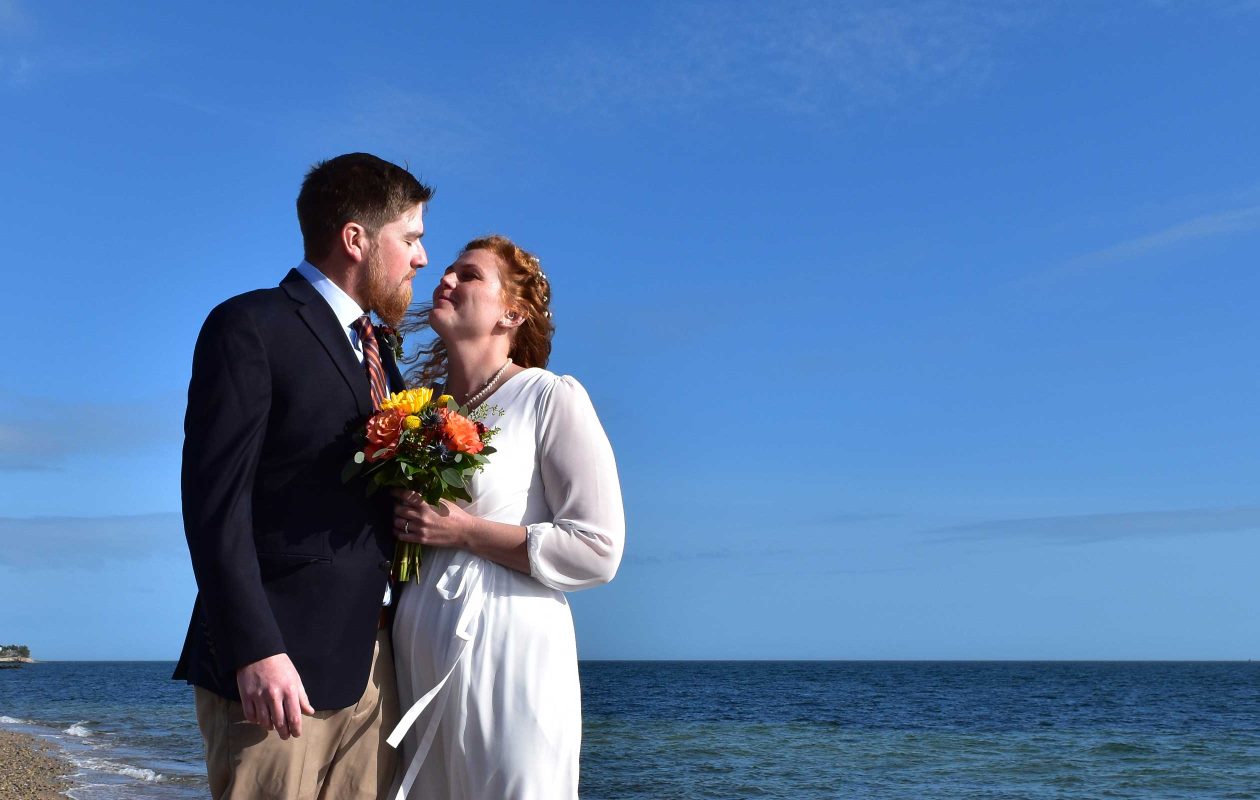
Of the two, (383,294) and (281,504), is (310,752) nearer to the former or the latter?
(281,504)

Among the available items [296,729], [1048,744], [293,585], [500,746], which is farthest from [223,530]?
[1048,744]

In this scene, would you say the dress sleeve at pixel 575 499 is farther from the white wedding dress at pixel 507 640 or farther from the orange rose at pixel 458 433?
the orange rose at pixel 458 433

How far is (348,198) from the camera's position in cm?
294

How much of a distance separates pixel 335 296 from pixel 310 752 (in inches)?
45.7

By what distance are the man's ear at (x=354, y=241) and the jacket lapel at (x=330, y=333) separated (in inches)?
5.3

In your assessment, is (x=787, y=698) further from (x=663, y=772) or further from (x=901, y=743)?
(x=663, y=772)

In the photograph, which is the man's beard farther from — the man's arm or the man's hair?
the man's arm

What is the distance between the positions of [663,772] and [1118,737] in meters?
19.5

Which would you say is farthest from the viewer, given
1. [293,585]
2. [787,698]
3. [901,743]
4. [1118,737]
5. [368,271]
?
[787,698]

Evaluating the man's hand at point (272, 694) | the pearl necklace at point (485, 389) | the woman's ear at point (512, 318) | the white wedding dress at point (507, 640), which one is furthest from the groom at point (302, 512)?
the woman's ear at point (512, 318)

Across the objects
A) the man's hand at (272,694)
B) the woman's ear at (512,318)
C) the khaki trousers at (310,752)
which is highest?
the woman's ear at (512,318)

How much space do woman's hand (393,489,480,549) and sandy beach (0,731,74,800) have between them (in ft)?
45.9

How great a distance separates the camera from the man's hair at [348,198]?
2943mm

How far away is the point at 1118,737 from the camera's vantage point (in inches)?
1401
